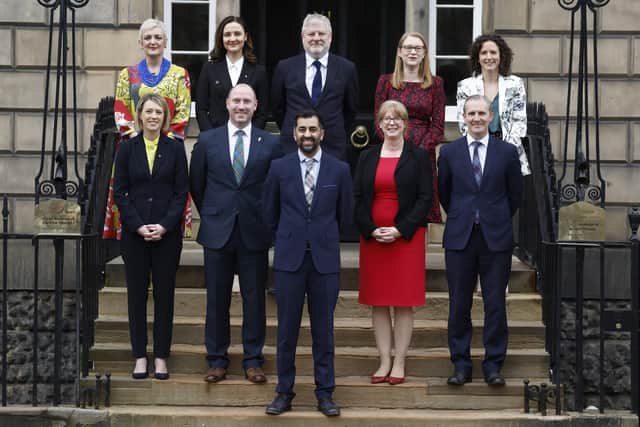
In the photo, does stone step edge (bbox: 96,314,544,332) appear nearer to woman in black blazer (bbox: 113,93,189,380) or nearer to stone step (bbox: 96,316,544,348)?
stone step (bbox: 96,316,544,348)

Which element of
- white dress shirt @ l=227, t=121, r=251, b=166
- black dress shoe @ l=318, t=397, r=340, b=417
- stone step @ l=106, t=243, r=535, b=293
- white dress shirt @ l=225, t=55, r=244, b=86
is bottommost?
black dress shoe @ l=318, t=397, r=340, b=417

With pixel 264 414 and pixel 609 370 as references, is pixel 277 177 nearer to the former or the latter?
pixel 264 414

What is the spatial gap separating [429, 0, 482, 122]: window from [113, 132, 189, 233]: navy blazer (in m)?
4.51

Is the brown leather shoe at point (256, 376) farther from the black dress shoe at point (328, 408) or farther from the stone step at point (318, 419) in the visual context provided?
the black dress shoe at point (328, 408)

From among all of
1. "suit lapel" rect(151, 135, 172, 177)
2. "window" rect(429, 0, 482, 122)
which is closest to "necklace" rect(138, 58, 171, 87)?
"suit lapel" rect(151, 135, 172, 177)

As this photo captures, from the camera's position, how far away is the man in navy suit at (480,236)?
30.4ft

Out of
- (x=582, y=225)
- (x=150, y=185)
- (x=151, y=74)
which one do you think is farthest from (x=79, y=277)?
(x=582, y=225)

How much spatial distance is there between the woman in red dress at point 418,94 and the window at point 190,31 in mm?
3752

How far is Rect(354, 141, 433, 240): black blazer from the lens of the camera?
9219 mm

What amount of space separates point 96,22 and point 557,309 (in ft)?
19.0

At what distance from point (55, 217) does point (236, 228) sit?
4.45ft

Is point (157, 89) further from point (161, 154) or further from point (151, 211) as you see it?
point (151, 211)

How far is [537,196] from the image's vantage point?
33.7 ft

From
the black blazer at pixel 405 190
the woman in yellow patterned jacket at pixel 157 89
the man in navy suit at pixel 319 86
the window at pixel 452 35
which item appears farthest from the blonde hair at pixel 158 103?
the window at pixel 452 35
